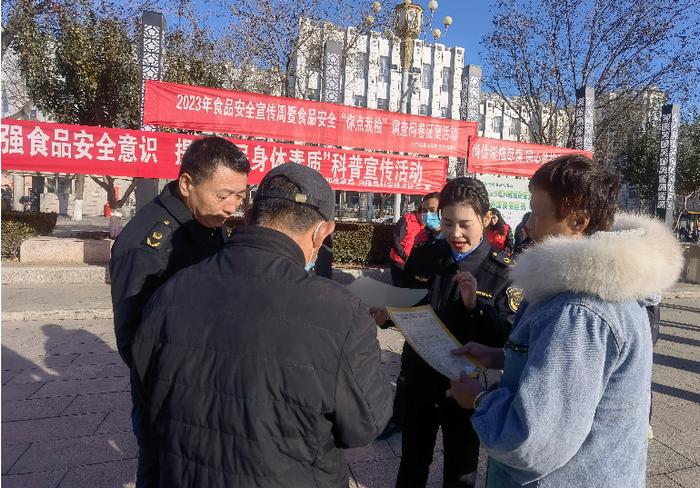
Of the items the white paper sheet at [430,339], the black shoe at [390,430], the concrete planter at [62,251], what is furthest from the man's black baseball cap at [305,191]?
the concrete planter at [62,251]

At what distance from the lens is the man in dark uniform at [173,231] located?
1.49 metres

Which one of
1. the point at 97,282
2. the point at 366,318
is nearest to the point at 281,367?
the point at 366,318

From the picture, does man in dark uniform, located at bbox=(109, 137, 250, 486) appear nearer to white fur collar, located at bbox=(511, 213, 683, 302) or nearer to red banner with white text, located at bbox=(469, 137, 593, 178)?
white fur collar, located at bbox=(511, 213, 683, 302)

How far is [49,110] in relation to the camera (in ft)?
34.7

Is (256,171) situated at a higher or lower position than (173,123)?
lower

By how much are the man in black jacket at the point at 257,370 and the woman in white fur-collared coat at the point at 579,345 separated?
32 cm

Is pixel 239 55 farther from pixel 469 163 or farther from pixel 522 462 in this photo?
pixel 522 462

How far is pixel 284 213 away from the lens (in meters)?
1.14

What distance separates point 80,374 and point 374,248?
5716 millimetres

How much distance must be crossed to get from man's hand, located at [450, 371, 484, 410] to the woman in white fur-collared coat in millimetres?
87

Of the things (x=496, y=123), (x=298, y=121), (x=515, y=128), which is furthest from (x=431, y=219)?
(x=496, y=123)

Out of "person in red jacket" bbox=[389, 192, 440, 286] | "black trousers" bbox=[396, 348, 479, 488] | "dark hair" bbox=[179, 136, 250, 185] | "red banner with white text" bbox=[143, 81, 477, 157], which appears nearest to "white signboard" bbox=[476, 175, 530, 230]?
"red banner with white text" bbox=[143, 81, 477, 157]

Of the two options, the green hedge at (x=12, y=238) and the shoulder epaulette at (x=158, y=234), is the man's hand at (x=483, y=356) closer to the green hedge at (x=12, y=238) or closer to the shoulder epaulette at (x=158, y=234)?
the shoulder epaulette at (x=158, y=234)

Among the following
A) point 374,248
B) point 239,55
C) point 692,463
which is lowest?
point 692,463
